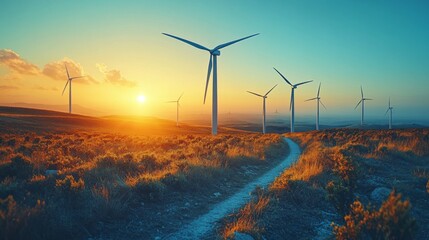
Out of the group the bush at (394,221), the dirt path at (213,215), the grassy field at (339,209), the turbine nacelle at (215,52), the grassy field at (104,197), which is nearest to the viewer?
the bush at (394,221)

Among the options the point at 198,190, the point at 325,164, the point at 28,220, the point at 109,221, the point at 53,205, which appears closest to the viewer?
the point at 28,220

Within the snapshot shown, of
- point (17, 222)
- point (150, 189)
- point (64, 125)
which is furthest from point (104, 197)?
point (64, 125)

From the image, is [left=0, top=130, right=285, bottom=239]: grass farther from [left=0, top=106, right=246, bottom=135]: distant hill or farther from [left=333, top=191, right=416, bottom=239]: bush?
[left=0, top=106, right=246, bottom=135]: distant hill

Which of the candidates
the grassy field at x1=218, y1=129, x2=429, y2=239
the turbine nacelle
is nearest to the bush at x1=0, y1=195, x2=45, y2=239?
the grassy field at x1=218, y1=129, x2=429, y2=239

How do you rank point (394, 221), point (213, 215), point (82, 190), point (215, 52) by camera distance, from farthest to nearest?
point (215, 52), point (213, 215), point (82, 190), point (394, 221)

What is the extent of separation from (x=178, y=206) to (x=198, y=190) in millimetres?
2149

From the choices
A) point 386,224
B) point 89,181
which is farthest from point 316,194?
point 89,181

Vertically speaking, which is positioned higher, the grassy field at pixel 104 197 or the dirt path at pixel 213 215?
the grassy field at pixel 104 197

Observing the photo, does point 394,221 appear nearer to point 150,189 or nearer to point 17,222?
point 150,189

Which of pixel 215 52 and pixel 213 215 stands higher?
pixel 215 52

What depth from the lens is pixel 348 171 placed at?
36.4 ft

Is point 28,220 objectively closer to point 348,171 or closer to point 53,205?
point 53,205

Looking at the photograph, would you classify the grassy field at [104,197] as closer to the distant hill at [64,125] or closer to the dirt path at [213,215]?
the dirt path at [213,215]

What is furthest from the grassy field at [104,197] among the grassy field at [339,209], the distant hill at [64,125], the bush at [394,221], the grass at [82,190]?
the distant hill at [64,125]
